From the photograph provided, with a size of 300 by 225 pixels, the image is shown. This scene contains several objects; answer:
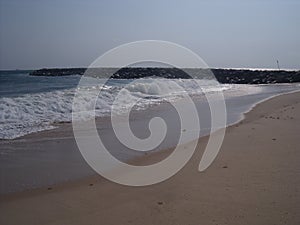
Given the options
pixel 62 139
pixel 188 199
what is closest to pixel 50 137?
pixel 62 139

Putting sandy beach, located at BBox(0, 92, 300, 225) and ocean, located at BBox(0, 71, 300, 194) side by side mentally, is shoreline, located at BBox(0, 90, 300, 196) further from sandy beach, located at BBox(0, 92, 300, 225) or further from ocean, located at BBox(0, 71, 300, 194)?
sandy beach, located at BBox(0, 92, 300, 225)

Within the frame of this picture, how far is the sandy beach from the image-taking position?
14.2 feet

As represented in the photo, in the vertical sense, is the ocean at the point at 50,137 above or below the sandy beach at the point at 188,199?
below

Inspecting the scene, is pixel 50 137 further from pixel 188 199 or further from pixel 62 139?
pixel 188 199

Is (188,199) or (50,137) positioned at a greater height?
(188,199)

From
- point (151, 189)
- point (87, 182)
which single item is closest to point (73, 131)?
point (87, 182)

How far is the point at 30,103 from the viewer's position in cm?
1595

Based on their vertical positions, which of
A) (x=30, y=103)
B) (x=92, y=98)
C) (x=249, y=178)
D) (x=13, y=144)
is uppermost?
(x=249, y=178)

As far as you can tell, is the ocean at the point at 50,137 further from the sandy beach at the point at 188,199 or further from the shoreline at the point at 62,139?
the sandy beach at the point at 188,199

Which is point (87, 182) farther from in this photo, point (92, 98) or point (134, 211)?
point (92, 98)

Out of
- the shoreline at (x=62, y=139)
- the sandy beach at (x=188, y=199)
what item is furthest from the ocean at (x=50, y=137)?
the sandy beach at (x=188, y=199)

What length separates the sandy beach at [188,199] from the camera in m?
4.33

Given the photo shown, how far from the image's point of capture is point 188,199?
16.2 ft

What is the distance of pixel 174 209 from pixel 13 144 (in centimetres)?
553
